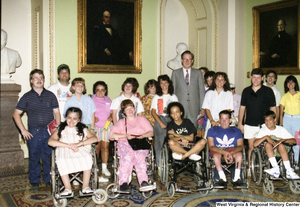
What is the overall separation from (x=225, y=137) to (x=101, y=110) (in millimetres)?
1995

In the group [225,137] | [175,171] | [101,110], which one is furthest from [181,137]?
[101,110]

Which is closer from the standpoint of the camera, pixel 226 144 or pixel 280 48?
pixel 226 144

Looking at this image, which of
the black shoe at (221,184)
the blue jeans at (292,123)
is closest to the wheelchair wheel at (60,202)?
the black shoe at (221,184)

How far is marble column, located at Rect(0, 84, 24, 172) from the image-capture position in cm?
519

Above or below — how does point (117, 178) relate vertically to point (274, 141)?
below

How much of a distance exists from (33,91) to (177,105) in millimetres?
1979

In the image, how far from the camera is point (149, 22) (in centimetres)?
706

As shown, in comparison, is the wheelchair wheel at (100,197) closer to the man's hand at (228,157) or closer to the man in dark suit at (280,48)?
the man's hand at (228,157)

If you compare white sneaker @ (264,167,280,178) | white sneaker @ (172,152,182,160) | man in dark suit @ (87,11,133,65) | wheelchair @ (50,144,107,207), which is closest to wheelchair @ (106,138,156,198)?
wheelchair @ (50,144,107,207)

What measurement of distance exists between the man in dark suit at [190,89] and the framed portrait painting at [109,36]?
2.08m

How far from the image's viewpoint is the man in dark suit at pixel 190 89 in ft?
16.3

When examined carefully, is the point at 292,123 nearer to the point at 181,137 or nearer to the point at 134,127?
the point at 181,137

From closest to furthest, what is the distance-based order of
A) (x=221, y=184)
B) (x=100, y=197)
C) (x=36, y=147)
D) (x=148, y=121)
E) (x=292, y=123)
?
1. (x=100, y=197)
2. (x=221, y=184)
3. (x=36, y=147)
4. (x=148, y=121)
5. (x=292, y=123)

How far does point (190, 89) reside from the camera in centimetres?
498
